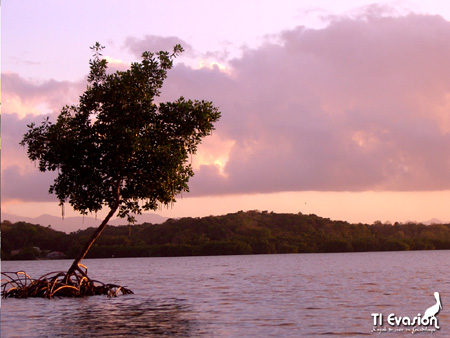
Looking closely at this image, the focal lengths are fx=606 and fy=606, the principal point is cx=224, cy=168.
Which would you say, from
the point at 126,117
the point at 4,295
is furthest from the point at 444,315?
the point at 4,295

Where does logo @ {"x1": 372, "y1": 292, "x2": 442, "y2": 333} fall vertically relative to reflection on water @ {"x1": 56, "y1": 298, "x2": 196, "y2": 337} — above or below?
below

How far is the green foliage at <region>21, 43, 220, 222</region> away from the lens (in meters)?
37.2

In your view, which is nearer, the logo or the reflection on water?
the reflection on water

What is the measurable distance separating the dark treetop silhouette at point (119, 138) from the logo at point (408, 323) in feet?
47.2

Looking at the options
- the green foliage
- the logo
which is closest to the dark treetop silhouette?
the green foliage

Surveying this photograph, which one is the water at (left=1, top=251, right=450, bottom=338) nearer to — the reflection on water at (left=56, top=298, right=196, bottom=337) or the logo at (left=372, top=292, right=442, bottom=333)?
the reflection on water at (left=56, top=298, right=196, bottom=337)

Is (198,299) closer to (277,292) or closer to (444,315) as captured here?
(277,292)

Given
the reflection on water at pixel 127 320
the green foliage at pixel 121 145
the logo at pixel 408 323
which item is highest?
the green foliage at pixel 121 145

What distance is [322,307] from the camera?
38250 millimetres

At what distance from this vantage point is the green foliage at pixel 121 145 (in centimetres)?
3719

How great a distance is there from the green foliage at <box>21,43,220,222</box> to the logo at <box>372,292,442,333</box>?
47.1ft

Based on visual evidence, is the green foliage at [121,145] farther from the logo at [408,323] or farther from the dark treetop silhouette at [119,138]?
the logo at [408,323]

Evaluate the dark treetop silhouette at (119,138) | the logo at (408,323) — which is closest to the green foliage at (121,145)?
the dark treetop silhouette at (119,138)

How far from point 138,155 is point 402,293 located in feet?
83.9
